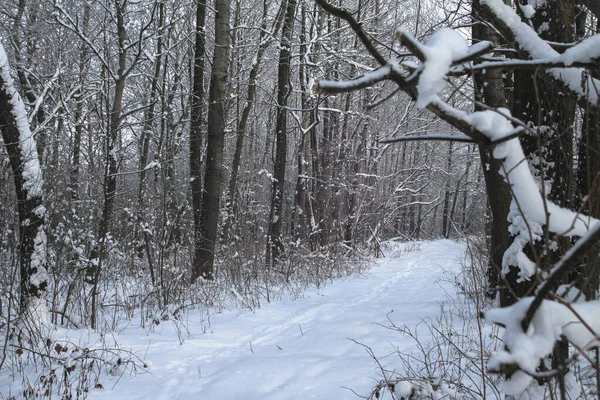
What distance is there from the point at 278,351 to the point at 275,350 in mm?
56

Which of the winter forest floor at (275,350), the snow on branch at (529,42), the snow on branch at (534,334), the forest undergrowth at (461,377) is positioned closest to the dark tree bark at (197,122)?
the winter forest floor at (275,350)

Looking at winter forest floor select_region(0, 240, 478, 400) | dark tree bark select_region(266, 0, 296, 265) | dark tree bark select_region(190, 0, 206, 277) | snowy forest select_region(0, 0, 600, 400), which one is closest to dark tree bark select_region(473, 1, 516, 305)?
snowy forest select_region(0, 0, 600, 400)

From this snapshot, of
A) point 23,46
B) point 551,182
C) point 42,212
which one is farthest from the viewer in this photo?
point 23,46

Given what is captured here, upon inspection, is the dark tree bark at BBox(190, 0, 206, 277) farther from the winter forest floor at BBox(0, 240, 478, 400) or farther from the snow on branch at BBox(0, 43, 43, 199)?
the snow on branch at BBox(0, 43, 43, 199)

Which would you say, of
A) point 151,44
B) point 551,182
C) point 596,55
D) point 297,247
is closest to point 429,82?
point 596,55

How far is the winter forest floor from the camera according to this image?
9.29 ft

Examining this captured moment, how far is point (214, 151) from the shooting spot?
639cm

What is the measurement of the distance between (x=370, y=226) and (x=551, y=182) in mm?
10643

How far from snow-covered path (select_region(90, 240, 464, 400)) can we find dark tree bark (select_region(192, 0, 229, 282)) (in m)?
1.36

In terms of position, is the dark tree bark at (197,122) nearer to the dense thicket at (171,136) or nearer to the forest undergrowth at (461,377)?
the dense thicket at (171,136)

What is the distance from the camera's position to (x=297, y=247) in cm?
926

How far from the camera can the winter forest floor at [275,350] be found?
2.83 meters

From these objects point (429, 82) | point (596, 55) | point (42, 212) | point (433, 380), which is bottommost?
point (433, 380)

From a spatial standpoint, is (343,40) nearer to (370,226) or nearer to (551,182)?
Answer: (370,226)
